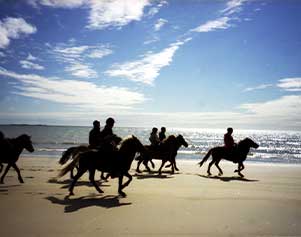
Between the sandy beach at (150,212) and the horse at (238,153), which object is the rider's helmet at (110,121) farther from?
the horse at (238,153)

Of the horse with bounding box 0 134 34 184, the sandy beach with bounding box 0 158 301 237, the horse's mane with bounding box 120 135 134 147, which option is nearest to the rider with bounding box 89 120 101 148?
the sandy beach with bounding box 0 158 301 237

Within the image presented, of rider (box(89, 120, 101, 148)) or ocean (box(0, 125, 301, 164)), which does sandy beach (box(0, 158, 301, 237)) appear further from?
ocean (box(0, 125, 301, 164))

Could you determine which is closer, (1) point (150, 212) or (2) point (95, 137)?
(1) point (150, 212)

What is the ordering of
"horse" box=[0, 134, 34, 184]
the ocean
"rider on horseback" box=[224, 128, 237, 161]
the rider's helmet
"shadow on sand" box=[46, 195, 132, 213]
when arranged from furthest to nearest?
the ocean → "rider on horseback" box=[224, 128, 237, 161] → "horse" box=[0, 134, 34, 184] → the rider's helmet → "shadow on sand" box=[46, 195, 132, 213]

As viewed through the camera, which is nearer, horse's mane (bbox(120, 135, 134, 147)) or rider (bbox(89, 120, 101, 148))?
horse's mane (bbox(120, 135, 134, 147))

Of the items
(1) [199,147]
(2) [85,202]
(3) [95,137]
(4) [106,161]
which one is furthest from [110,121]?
(1) [199,147]

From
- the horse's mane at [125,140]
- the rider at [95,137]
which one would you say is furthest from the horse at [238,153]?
the horse's mane at [125,140]

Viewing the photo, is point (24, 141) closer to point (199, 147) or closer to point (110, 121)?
point (110, 121)

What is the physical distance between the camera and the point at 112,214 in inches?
285

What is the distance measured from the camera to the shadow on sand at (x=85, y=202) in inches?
312

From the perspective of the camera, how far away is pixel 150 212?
7.43 metres

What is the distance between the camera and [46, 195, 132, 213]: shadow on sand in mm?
7914

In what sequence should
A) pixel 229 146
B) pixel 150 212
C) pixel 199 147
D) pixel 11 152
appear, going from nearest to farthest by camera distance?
pixel 150 212 < pixel 11 152 < pixel 229 146 < pixel 199 147

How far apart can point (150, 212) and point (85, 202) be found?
1895mm
